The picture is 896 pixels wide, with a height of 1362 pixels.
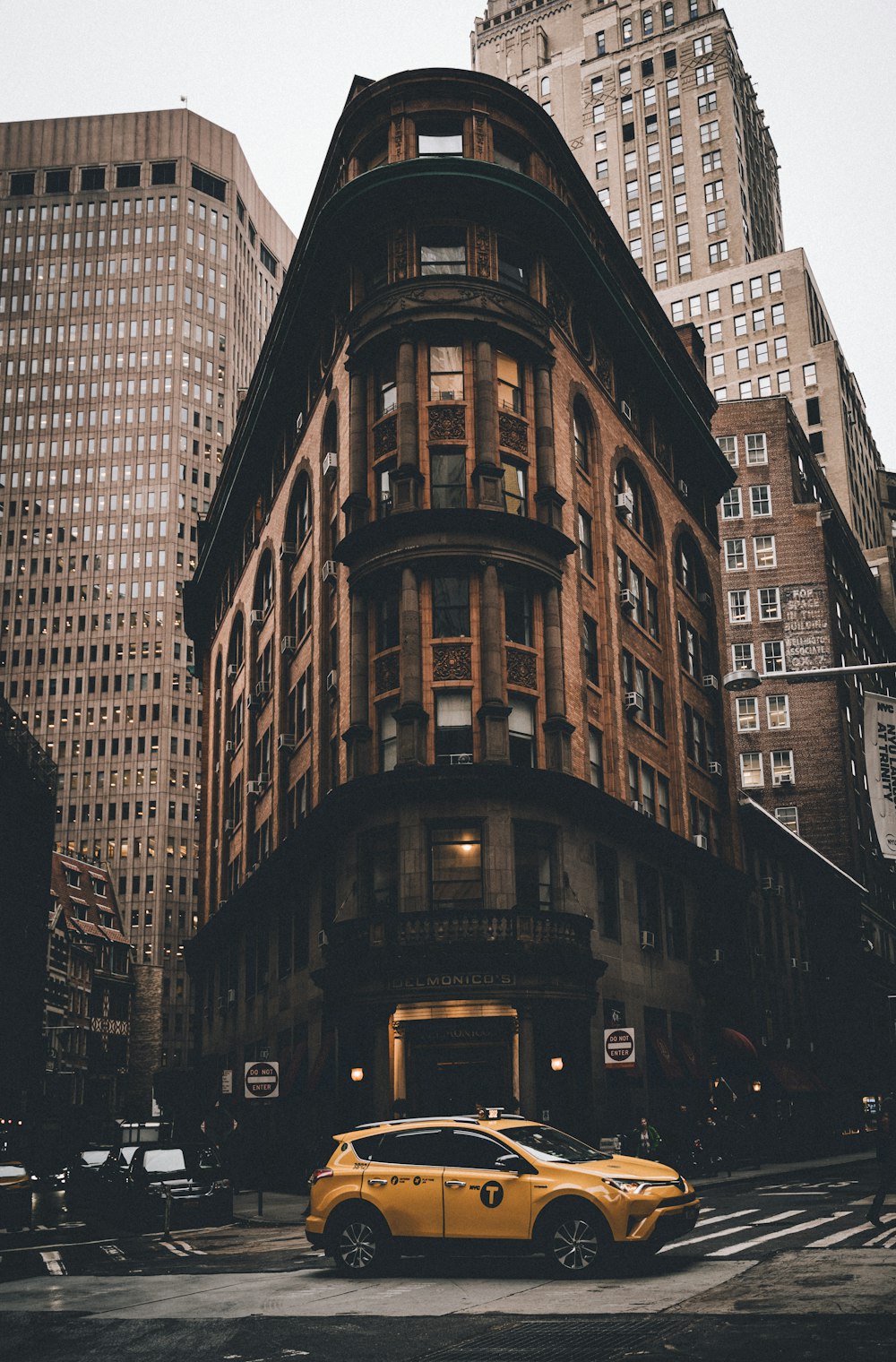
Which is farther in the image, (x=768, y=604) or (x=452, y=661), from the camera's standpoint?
(x=768, y=604)

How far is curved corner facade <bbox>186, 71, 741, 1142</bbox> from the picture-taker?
108ft

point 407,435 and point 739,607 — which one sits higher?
point 739,607

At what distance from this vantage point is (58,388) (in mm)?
147250

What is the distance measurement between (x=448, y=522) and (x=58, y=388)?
124m

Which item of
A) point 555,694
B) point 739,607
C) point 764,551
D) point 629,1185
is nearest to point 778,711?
point 739,607

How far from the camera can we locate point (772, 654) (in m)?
79.2

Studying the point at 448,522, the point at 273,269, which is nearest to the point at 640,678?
the point at 448,522

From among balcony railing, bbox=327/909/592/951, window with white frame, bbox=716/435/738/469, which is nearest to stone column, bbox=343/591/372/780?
balcony railing, bbox=327/909/592/951

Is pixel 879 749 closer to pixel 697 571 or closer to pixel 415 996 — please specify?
pixel 415 996

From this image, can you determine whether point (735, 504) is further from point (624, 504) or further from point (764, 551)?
point (624, 504)

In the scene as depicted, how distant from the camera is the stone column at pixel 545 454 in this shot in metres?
A: 37.6

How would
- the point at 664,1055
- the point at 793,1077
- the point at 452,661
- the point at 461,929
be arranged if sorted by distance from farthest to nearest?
1. the point at 793,1077
2. the point at 664,1055
3. the point at 452,661
4. the point at 461,929

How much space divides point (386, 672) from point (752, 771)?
46.7 metres

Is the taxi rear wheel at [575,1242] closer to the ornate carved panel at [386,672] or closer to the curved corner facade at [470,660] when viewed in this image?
the curved corner facade at [470,660]
